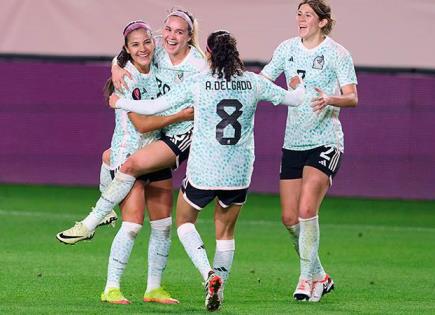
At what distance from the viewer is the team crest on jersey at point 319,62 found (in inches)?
406

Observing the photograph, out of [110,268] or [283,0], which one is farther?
[283,0]

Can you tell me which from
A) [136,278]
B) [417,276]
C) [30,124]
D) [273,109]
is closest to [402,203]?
[273,109]

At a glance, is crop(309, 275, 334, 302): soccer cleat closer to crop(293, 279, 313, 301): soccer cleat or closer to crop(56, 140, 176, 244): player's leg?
crop(293, 279, 313, 301): soccer cleat

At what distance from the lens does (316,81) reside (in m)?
10.3

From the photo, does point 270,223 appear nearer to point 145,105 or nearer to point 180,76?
point 180,76

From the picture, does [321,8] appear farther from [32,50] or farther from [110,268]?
[32,50]

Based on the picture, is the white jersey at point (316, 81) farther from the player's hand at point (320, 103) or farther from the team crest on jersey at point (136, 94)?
the team crest on jersey at point (136, 94)

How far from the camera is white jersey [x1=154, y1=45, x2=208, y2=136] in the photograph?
9.91 metres

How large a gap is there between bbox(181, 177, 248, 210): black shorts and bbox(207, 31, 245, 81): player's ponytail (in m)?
0.78

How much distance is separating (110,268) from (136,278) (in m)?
1.55

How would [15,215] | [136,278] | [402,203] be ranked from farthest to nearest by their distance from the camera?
[402,203]
[15,215]
[136,278]

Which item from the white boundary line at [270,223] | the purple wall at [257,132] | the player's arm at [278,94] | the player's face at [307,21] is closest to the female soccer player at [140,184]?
the player's arm at [278,94]

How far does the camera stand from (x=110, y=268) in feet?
32.6

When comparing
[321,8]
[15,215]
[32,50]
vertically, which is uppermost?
[321,8]
